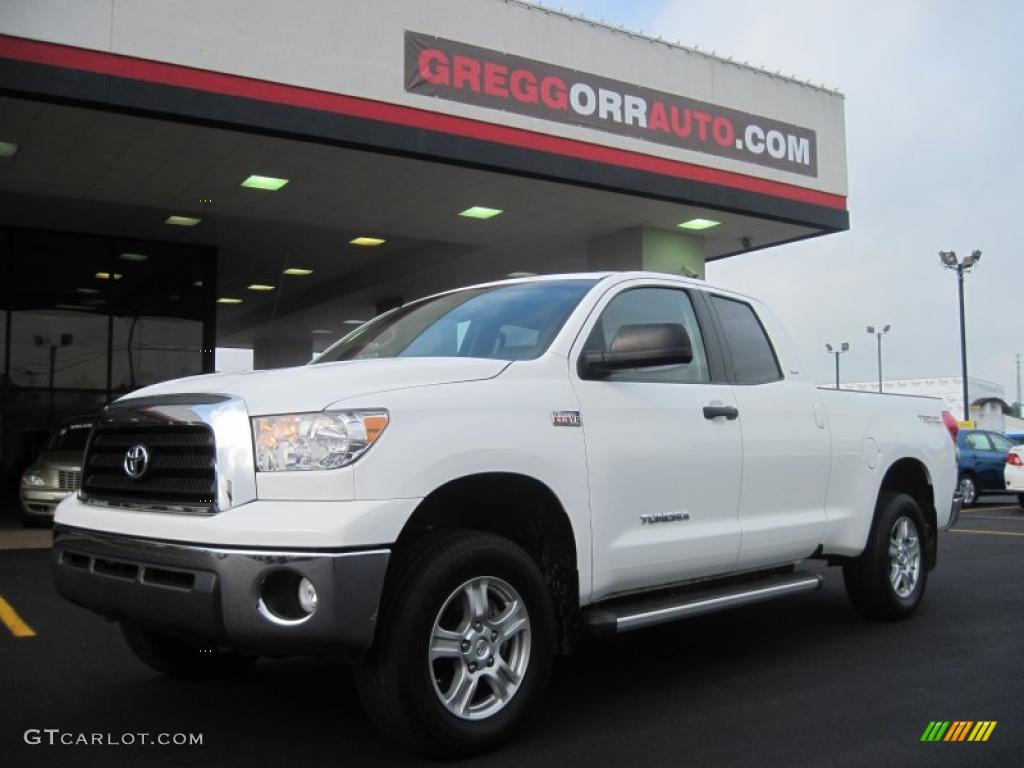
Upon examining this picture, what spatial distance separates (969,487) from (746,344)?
51.3 ft

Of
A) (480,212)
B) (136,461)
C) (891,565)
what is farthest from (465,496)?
(480,212)

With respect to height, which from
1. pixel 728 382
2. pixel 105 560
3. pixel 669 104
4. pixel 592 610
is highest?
pixel 669 104

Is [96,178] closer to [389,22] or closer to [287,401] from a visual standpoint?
[389,22]

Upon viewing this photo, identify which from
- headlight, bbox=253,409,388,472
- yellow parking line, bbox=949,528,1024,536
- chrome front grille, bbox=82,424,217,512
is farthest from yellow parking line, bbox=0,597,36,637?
yellow parking line, bbox=949,528,1024,536

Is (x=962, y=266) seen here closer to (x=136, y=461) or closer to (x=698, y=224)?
(x=698, y=224)

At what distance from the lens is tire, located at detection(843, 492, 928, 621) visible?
611 cm

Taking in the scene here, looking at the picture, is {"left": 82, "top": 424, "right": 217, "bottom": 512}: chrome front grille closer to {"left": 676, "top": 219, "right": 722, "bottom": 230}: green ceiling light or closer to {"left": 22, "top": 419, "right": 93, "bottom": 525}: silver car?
{"left": 22, "top": 419, "right": 93, "bottom": 525}: silver car

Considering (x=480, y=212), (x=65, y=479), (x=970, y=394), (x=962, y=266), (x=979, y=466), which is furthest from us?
(x=970, y=394)

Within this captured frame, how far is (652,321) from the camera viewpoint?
5078 mm

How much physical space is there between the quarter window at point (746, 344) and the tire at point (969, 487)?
49.8 feet

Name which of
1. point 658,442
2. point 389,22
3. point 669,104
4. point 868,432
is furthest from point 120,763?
point 669,104

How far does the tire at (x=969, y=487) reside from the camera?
1898cm

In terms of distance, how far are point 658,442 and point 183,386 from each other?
7.08 ft

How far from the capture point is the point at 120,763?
369 cm
